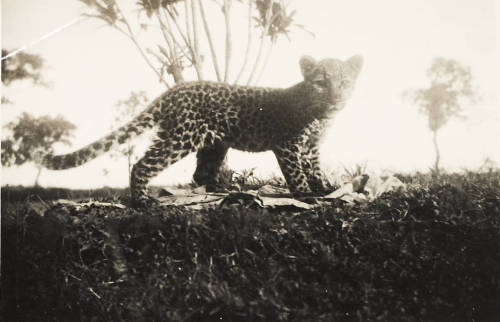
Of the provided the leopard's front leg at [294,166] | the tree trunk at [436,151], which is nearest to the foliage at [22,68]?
the leopard's front leg at [294,166]

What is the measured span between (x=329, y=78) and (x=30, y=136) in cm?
459

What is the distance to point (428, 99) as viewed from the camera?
7402mm

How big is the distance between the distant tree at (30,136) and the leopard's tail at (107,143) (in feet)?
2.52

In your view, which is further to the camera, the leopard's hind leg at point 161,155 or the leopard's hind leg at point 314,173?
the leopard's hind leg at point 314,173

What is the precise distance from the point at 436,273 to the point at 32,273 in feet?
12.9

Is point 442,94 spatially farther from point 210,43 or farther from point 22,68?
point 22,68

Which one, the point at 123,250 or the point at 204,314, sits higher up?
the point at 123,250

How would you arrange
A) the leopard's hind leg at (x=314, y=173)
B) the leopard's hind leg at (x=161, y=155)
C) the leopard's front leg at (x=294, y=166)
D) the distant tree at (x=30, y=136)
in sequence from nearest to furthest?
the leopard's hind leg at (x=161, y=155), the leopard's front leg at (x=294, y=166), the leopard's hind leg at (x=314, y=173), the distant tree at (x=30, y=136)

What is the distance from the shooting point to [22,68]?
5.93 m

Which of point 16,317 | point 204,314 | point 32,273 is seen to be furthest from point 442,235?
point 16,317

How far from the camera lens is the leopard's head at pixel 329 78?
473 cm

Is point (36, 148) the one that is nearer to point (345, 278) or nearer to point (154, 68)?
point (154, 68)

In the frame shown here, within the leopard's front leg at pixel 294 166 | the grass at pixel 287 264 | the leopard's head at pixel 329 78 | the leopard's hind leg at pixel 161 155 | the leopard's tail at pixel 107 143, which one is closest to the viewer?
the grass at pixel 287 264

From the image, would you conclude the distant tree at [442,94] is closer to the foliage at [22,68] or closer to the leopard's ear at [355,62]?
the leopard's ear at [355,62]
